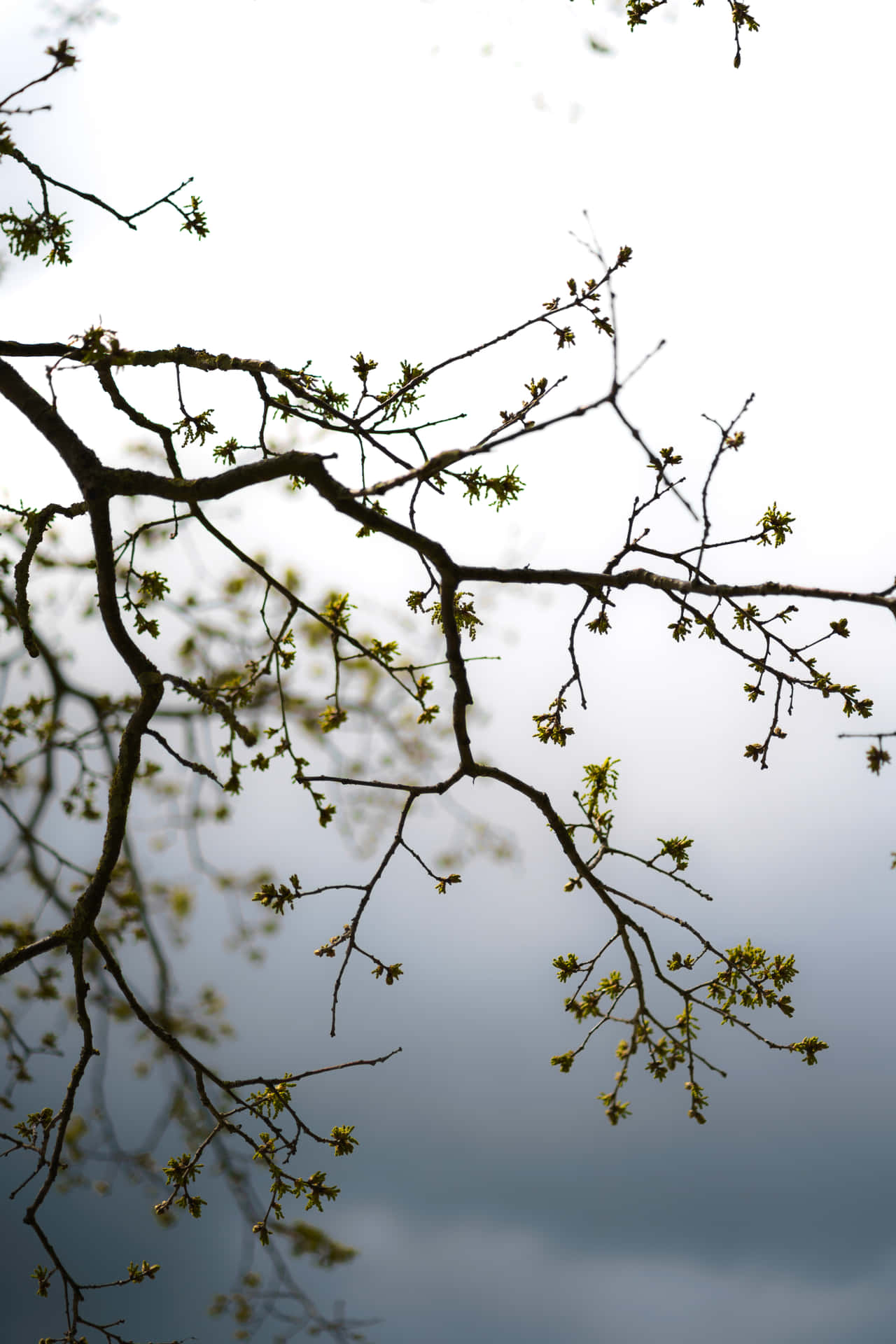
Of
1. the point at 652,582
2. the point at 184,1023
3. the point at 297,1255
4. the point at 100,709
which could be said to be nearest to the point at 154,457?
the point at 100,709

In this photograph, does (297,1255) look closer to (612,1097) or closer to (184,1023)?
(184,1023)

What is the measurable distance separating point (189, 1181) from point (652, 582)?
175 centimetres

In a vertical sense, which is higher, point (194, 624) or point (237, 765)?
point (194, 624)

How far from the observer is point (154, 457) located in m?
4.09

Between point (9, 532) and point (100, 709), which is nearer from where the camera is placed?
point (9, 532)

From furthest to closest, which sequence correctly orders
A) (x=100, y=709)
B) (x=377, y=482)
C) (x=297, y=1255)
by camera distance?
(x=100, y=709) → (x=297, y=1255) → (x=377, y=482)

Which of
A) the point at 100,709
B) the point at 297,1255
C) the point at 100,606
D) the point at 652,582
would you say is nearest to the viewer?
the point at 652,582

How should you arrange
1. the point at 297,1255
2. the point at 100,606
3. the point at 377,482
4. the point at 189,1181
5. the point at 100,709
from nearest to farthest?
the point at 377,482 → the point at 189,1181 → the point at 100,606 → the point at 297,1255 → the point at 100,709

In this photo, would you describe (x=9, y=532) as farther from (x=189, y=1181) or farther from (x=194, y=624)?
(x=189, y=1181)

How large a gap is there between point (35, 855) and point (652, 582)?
120 inches

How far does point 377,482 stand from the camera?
1794 mm

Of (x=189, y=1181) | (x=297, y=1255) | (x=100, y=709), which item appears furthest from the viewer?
(x=100, y=709)

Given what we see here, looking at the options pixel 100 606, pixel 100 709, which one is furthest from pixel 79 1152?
pixel 100 606

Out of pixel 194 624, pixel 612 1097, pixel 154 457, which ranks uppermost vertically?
pixel 154 457
